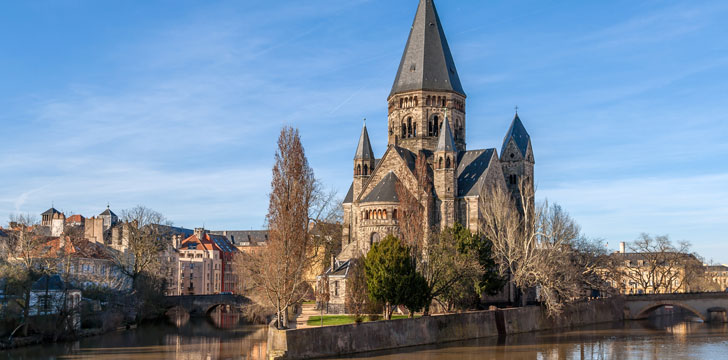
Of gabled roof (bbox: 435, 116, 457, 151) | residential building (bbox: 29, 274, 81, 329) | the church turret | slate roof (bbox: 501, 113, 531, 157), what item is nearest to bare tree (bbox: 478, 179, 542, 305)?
gabled roof (bbox: 435, 116, 457, 151)

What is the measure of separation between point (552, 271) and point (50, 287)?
38987 mm

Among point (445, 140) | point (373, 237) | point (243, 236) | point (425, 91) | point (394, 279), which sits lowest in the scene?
point (394, 279)

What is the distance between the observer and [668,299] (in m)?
77.7

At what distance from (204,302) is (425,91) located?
37363mm

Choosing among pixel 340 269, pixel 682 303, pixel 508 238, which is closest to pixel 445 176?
pixel 508 238

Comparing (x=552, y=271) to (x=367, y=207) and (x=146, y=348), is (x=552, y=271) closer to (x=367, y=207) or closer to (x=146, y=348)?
(x=367, y=207)

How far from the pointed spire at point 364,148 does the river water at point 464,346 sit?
751 inches

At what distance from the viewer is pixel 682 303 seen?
77375mm

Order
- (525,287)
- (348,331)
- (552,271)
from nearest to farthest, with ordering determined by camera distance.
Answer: (348,331), (552,271), (525,287)

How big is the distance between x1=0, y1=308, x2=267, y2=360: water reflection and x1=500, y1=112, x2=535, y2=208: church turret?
30901 millimetres

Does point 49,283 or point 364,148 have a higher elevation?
point 364,148

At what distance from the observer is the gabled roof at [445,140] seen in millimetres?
66188

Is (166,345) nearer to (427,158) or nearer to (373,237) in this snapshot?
(373,237)

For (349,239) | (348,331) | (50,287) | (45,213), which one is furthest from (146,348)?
(45,213)
